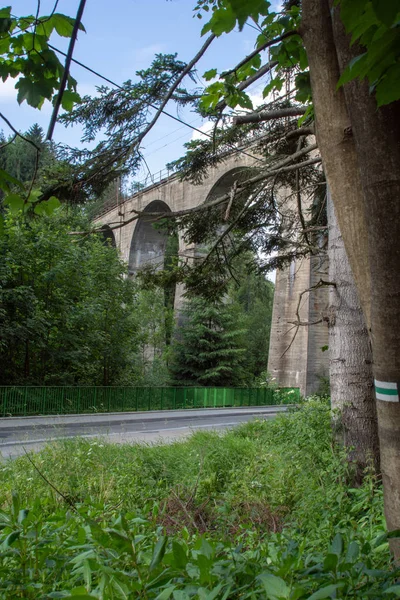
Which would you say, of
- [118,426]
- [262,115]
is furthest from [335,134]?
[118,426]

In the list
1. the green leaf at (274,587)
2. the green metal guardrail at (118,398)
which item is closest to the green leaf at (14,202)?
the green leaf at (274,587)

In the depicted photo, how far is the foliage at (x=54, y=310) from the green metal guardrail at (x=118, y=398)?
1.41m

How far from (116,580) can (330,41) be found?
242cm

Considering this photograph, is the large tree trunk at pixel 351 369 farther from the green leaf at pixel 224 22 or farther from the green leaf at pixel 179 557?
the green leaf at pixel 179 557

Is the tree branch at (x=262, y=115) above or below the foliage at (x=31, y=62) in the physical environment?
above

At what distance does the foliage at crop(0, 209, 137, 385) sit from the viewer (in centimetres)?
1730

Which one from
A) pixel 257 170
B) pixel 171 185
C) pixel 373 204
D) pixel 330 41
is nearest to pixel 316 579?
pixel 373 204

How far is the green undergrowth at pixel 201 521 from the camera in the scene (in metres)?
1.54

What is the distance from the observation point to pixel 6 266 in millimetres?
16812

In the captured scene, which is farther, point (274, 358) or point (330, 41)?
point (274, 358)

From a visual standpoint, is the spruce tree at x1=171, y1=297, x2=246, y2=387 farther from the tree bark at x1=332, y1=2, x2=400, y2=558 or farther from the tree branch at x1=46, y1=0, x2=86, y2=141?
the tree bark at x1=332, y1=2, x2=400, y2=558

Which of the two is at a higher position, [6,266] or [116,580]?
[6,266]

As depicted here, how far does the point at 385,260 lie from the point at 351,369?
3644mm

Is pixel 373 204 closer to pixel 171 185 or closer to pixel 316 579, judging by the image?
pixel 316 579
